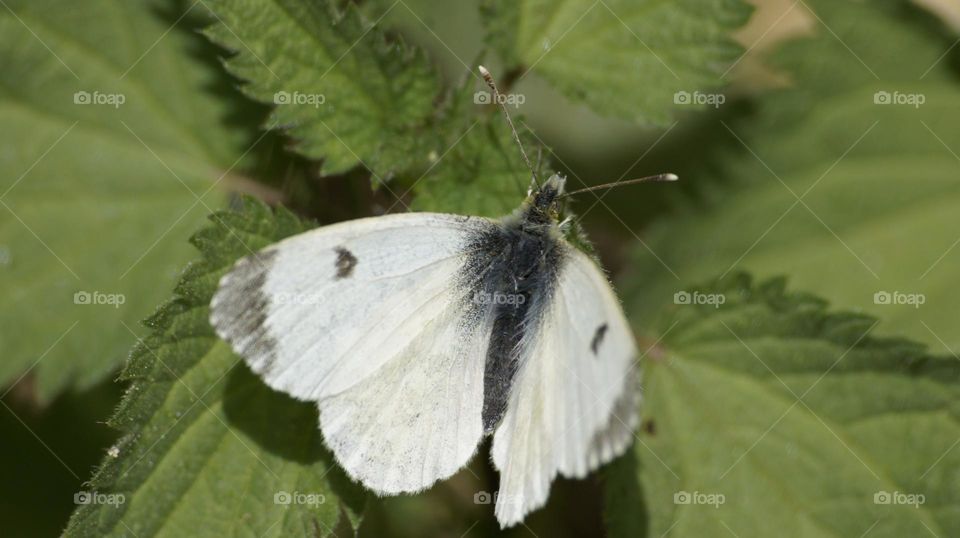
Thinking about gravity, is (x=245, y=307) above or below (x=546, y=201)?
above

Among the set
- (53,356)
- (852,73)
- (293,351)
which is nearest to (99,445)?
(53,356)

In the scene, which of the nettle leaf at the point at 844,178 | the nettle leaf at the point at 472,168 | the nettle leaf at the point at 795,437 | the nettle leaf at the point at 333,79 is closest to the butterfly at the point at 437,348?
the nettle leaf at the point at 472,168

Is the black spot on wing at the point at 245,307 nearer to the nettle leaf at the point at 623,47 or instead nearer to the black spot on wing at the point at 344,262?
the black spot on wing at the point at 344,262

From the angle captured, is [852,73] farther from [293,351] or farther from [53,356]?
[53,356]

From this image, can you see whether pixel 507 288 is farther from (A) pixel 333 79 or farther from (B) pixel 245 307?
(A) pixel 333 79

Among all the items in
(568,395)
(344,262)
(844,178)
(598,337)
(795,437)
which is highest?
(344,262)

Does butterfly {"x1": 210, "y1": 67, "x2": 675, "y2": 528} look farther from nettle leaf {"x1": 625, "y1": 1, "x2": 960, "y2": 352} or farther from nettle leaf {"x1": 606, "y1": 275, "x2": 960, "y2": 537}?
nettle leaf {"x1": 625, "y1": 1, "x2": 960, "y2": 352}

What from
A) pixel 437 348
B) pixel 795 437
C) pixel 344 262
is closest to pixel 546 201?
pixel 437 348
